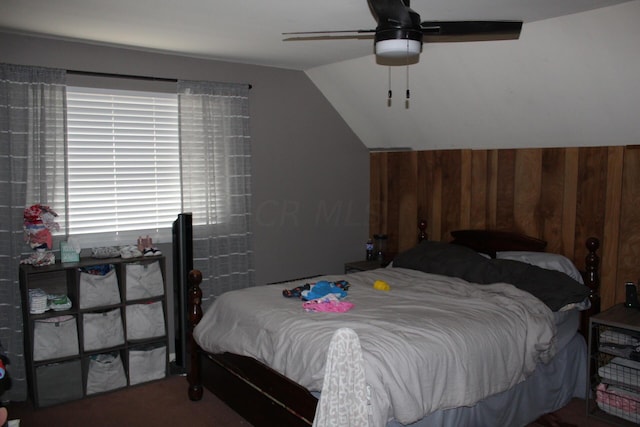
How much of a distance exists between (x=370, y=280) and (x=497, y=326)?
117 cm

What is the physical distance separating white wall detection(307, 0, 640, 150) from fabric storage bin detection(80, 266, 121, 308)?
2522mm

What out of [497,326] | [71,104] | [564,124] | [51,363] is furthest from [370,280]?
[71,104]

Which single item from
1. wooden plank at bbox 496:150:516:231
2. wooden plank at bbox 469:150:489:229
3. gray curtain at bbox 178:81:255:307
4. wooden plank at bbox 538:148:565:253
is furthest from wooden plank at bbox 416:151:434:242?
gray curtain at bbox 178:81:255:307

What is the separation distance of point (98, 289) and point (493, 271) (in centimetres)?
279

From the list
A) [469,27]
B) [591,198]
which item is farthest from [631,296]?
[469,27]

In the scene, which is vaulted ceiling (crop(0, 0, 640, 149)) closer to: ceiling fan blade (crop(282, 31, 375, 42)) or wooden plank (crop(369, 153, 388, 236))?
ceiling fan blade (crop(282, 31, 375, 42))

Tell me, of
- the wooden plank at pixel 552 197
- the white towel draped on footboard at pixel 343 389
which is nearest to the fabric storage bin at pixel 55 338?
the white towel draped on footboard at pixel 343 389

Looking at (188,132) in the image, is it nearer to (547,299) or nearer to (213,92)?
(213,92)

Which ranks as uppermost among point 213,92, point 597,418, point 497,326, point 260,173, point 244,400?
point 213,92

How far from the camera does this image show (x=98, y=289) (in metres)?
3.71

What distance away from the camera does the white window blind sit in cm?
385

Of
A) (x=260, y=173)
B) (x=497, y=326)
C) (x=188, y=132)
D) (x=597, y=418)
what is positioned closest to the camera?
(x=497, y=326)

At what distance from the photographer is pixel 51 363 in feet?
11.6

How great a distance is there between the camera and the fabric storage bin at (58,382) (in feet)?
11.5
